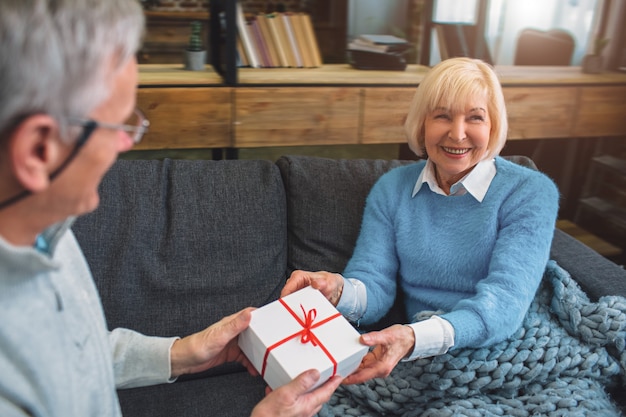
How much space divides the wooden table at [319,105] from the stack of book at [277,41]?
0.06m

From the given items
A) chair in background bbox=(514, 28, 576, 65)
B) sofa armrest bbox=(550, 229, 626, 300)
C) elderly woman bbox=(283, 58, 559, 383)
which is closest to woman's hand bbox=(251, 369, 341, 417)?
elderly woman bbox=(283, 58, 559, 383)

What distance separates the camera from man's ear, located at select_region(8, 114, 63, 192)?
621 mm

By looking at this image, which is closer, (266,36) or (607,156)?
(266,36)

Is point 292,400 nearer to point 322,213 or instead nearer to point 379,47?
point 322,213

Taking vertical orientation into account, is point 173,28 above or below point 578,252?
above

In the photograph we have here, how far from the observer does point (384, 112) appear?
267 centimetres

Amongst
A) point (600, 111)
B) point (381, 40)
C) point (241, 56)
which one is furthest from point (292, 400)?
point (600, 111)

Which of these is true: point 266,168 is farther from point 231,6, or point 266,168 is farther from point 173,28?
point 173,28

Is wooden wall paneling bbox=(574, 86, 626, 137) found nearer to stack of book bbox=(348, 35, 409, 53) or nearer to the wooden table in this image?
the wooden table

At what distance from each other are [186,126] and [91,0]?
186 centimetres

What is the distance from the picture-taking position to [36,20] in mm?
600

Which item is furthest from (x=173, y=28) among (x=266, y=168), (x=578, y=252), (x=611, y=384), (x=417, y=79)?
(x=611, y=384)

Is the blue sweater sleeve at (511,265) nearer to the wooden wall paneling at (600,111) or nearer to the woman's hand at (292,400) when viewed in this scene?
the woman's hand at (292,400)

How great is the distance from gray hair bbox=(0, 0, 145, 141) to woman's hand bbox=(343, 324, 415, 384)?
0.76 metres
